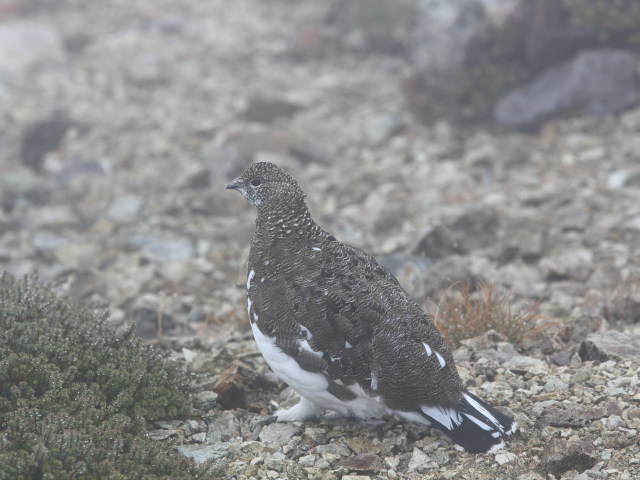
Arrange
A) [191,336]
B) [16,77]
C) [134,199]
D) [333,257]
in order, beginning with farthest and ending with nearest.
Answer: [16,77] < [134,199] < [191,336] < [333,257]

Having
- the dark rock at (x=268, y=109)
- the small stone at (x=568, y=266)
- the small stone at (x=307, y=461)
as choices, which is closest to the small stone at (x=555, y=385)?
the small stone at (x=307, y=461)

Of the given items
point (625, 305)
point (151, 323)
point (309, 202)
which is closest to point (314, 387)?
point (151, 323)

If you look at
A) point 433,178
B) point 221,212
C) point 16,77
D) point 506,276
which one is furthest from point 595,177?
point 16,77

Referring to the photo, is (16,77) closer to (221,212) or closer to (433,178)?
(221,212)

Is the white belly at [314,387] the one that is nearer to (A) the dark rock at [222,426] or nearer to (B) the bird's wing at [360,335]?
(B) the bird's wing at [360,335]

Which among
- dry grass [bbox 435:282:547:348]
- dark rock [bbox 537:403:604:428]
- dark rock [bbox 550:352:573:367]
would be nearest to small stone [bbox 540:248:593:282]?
dry grass [bbox 435:282:547:348]
